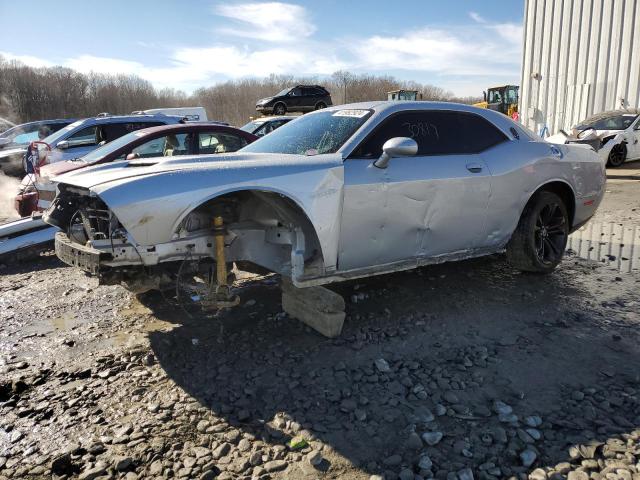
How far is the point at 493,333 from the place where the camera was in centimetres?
378

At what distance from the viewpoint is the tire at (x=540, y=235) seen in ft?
15.8

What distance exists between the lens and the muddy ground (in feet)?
7.90

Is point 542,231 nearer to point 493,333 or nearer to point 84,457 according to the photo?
point 493,333

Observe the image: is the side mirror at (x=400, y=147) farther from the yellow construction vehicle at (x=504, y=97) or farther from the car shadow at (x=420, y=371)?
the yellow construction vehicle at (x=504, y=97)

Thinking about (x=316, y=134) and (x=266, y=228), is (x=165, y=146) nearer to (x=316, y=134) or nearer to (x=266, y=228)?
(x=316, y=134)

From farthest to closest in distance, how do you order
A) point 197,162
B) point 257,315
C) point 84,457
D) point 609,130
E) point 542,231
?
point 609,130
point 542,231
point 257,315
point 197,162
point 84,457

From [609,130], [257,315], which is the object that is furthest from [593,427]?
[609,130]

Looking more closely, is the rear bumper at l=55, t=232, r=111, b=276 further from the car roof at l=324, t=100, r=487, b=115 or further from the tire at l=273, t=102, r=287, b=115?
the tire at l=273, t=102, r=287, b=115

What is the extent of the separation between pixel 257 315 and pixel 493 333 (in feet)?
6.13

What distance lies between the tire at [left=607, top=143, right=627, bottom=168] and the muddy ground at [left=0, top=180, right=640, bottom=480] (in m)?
10.8

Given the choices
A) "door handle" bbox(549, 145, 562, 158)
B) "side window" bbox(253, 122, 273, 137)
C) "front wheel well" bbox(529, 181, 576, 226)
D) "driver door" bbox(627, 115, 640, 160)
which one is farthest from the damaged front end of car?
"driver door" bbox(627, 115, 640, 160)

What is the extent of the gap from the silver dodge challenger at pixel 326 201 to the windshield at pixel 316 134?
2 centimetres

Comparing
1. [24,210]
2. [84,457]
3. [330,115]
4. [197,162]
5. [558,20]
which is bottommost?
[84,457]

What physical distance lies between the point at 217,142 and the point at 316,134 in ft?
12.0
